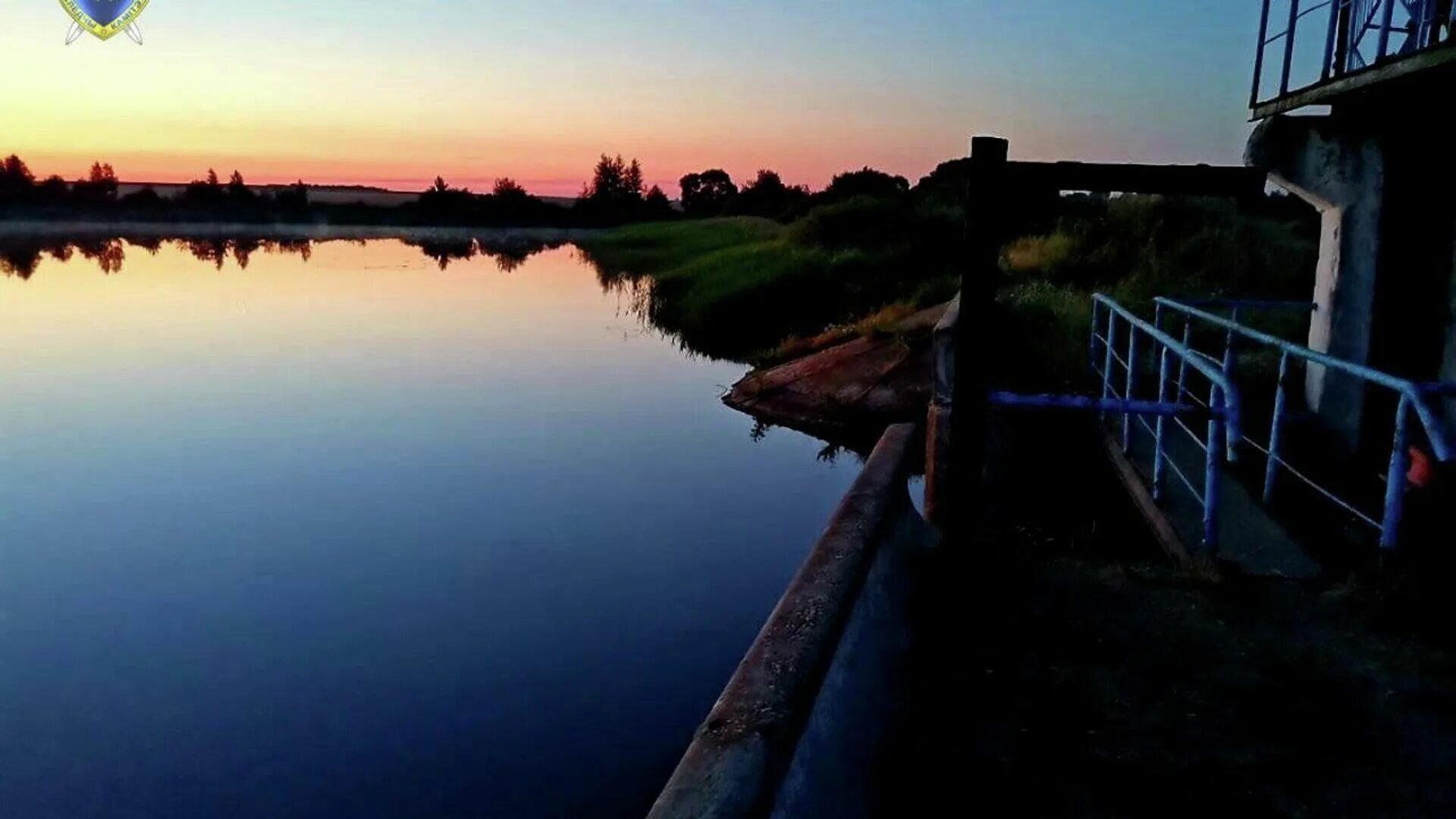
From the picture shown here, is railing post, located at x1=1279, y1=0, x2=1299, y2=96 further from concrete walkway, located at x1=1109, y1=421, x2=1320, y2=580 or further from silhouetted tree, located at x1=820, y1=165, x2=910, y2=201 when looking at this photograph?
silhouetted tree, located at x1=820, y1=165, x2=910, y2=201

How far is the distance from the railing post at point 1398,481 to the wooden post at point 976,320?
178 cm

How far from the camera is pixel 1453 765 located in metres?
3.28

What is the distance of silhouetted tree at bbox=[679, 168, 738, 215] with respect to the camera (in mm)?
88000

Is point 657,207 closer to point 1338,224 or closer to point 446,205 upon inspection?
point 446,205

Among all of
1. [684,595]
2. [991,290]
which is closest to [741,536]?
[684,595]

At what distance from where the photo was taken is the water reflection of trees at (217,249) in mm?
47406

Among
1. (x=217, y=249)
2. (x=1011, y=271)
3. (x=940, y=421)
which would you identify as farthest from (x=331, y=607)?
(x=217, y=249)

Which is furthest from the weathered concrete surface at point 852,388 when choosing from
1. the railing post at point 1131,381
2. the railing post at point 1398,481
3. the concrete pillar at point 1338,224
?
the railing post at point 1398,481

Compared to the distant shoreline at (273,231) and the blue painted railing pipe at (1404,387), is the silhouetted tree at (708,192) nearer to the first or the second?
the distant shoreline at (273,231)

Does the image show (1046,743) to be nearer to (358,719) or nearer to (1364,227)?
(358,719)

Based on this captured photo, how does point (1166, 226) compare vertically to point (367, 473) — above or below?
above

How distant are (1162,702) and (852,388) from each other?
11.1 metres

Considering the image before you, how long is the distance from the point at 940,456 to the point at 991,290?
1115 mm

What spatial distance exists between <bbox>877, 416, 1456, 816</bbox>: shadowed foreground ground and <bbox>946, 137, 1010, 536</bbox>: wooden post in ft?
1.65
